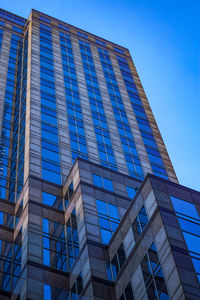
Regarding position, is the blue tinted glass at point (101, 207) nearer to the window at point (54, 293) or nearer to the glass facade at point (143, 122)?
the window at point (54, 293)

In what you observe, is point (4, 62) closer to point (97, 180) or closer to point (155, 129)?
point (155, 129)

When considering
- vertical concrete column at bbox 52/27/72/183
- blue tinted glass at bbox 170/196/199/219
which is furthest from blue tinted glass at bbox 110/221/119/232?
vertical concrete column at bbox 52/27/72/183

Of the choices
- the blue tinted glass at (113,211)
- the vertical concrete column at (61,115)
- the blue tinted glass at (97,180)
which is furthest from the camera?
the vertical concrete column at (61,115)

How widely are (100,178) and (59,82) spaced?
29.3m

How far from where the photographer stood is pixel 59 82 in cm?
7081

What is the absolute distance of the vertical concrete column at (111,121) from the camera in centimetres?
5803

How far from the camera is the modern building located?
31.5 m

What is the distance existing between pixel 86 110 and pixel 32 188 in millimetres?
24509

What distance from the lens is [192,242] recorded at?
1202 inches

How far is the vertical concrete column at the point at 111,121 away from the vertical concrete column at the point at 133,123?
3015 millimetres

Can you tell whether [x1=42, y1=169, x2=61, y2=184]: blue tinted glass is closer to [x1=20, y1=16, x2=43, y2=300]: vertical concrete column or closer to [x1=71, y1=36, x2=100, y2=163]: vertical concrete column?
[x1=20, y1=16, x2=43, y2=300]: vertical concrete column

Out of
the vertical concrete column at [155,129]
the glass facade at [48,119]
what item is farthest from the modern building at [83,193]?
the vertical concrete column at [155,129]

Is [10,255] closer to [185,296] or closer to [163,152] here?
[185,296]

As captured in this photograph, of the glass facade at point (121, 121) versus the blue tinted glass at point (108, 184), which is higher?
the glass facade at point (121, 121)
